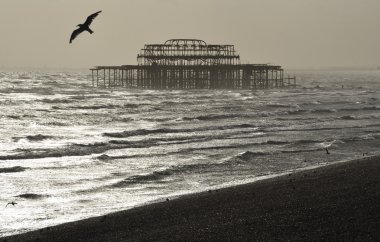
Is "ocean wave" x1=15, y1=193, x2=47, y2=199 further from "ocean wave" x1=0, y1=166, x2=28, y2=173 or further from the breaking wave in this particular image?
"ocean wave" x1=0, y1=166, x2=28, y2=173

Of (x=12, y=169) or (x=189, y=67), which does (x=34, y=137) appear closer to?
(x=12, y=169)

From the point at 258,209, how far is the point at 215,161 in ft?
43.6

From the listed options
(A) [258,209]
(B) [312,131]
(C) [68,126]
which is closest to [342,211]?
(A) [258,209]

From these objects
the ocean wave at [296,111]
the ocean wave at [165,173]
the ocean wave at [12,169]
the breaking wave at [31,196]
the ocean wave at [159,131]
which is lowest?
the ocean wave at [296,111]

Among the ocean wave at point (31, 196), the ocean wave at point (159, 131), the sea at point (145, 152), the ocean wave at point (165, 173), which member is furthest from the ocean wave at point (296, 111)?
the ocean wave at point (31, 196)

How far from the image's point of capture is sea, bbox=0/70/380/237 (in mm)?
21609

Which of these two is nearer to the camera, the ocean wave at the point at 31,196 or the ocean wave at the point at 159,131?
the ocean wave at the point at 31,196

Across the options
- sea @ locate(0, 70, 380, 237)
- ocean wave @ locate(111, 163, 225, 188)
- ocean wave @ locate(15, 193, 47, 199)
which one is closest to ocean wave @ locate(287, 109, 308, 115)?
sea @ locate(0, 70, 380, 237)

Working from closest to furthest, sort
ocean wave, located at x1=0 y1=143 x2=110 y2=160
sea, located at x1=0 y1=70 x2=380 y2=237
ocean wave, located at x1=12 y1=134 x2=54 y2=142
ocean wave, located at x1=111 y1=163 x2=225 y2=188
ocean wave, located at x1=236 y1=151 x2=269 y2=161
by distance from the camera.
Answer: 1. sea, located at x1=0 y1=70 x2=380 y2=237
2. ocean wave, located at x1=111 y1=163 x2=225 y2=188
3. ocean wave, located at x1=236 y1=151 x2=269 y2=161
4. ocean wave, located at x1=0 y1=143 x2=110 y2=160
5. ocean wave, located at x1=12 y1=134 x2=54 y2=142

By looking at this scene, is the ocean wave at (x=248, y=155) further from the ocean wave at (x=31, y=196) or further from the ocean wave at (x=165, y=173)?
the ocean wave at (x=31, y=196)

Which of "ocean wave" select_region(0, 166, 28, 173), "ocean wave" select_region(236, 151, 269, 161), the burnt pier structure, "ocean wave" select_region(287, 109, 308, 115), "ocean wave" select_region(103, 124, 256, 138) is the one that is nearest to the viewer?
"ocean wave" select_region(0, 166, 28, 173)

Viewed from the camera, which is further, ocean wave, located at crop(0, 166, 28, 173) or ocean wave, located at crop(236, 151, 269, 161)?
ocean wave, located at crop(236, 151, 269, 161)

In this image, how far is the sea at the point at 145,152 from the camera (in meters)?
21.6

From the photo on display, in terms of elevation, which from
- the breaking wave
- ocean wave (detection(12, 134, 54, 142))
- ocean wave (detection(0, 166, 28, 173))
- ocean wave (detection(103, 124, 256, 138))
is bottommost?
ocean wave (detection(103, 124, 256, 138))
